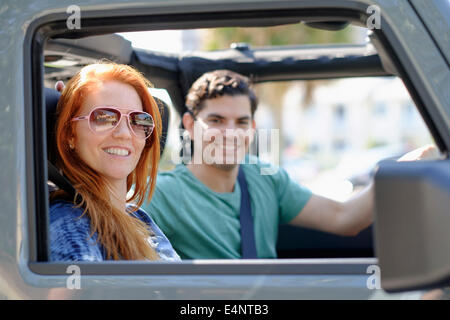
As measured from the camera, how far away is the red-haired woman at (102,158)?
136cm

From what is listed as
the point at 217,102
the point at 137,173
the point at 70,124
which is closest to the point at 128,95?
the point at 70,124

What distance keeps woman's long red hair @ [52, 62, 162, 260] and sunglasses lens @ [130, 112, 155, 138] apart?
4.4 inches

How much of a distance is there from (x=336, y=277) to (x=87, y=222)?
0.63m

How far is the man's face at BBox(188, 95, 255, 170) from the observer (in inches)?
101

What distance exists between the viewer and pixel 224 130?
8.45ft

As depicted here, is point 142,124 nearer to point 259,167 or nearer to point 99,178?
point 99,178

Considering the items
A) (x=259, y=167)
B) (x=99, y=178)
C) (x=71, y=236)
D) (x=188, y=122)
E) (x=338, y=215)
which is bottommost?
(x=71, y=236)

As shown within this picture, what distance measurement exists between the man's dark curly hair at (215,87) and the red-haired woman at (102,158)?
0.90 m

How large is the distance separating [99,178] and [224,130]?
1.12m

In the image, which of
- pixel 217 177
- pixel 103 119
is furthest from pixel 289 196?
pixel 103 119
